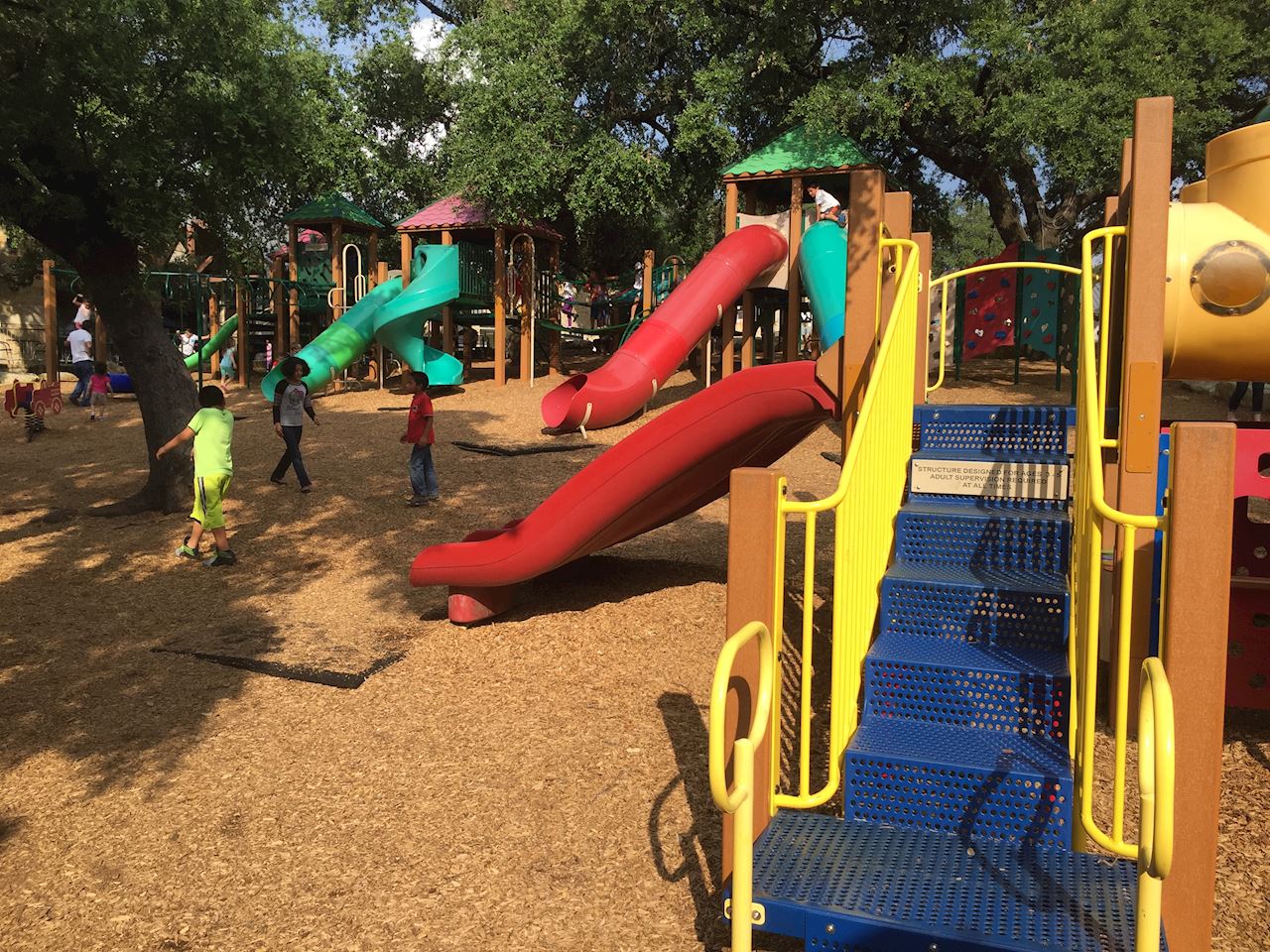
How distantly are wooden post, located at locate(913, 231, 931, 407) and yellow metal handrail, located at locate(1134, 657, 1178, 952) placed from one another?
4014 mm

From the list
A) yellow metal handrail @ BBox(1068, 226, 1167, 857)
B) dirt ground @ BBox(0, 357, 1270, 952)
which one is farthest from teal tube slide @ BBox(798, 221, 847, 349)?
yellow metal handrail @ BBox(1068, 226, 1167, 857)

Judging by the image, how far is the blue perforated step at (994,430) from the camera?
5207 millimetres

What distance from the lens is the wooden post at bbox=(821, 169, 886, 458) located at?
4.82 meters

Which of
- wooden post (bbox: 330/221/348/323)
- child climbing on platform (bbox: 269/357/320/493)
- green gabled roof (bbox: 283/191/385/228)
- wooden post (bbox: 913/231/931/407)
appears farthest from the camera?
wooden post (bbox: 330/221/348/323)

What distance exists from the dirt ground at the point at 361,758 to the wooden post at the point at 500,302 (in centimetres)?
1133

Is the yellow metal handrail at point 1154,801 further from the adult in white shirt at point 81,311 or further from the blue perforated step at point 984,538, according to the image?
the adult in white shirt at point 81,311

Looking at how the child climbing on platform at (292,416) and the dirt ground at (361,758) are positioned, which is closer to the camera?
the dirt ground at (361,758)

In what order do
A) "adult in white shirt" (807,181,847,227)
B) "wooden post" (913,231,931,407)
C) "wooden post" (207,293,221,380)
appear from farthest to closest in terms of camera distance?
"wooden post" (207,293,221,380) < "adult in white shirt" (807,181,847,227) < "wooden post" (913,231,931,407)

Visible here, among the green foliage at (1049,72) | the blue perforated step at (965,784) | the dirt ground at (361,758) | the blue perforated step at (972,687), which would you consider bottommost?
the dirt ground at (361,758)

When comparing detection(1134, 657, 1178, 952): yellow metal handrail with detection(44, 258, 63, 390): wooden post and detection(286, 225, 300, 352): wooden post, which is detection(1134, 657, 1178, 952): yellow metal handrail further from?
detection(286, 225, 300, 352): wooden post

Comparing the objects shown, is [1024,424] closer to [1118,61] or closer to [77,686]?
[77,686]

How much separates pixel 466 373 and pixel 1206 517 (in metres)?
21.5

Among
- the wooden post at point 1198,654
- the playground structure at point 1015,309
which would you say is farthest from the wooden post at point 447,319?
the wooden post at point 1198,654

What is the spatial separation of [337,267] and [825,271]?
42.2ft
